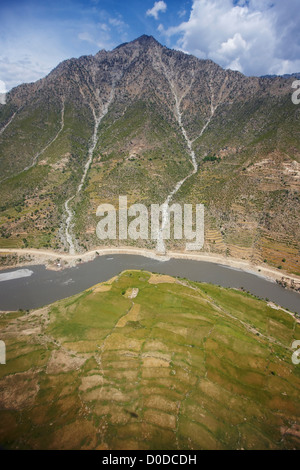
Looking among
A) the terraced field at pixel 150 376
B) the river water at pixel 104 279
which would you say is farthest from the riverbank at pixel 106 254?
the terraced field at pixel 150 376

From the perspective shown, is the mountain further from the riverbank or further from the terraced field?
the terraced field

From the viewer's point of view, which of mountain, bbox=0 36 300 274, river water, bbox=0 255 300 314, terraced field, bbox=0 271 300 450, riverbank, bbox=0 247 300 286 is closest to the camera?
terraced field, bbox=0 271 300 450

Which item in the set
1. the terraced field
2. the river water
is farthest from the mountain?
the terraced field

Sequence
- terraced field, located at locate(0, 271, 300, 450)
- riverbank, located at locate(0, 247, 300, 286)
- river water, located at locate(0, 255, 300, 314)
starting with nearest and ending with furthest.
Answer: terraced field, located at locate(0, 271, 300, 450) < river water, located at locate(0, 255, 300, 314) < riverbank, located at locate(0, 247, 300, 286)

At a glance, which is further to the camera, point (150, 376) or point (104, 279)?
point (104, 279)

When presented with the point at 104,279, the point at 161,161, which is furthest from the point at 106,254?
the point at 161,161

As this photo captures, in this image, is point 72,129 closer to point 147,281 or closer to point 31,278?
point 31,278

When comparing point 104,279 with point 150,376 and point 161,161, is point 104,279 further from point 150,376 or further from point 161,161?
point 161,161
